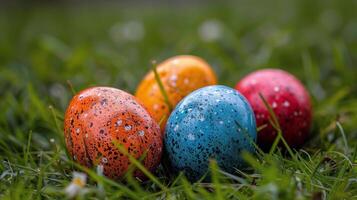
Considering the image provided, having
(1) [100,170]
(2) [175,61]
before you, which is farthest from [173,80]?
(1) [100,170]

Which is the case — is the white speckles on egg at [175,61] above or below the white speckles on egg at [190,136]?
above

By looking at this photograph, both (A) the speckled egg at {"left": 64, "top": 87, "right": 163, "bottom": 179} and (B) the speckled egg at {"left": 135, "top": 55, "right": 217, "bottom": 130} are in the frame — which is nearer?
(A) the speckled egg at {"left": 64, "top": 87, "right": 163, "bottom": 179}

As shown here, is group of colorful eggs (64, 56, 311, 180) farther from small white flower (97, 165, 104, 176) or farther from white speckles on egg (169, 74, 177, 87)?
white speckles on egg (169, 74, 177, 87)

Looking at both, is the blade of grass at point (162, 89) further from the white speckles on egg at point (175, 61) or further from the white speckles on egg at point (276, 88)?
the white speckles on egg at point (276, 88)

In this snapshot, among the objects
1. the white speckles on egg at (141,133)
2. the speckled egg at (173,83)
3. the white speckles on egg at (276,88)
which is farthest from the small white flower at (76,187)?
the white speckles on egg at (276,88)

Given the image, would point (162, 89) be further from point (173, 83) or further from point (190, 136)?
point (190, 136)

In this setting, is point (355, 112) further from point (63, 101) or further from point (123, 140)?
point (63, 101)

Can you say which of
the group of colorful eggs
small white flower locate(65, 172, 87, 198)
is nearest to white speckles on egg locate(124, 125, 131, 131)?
the group of colorful eggs

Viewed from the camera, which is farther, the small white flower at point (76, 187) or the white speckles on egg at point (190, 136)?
the white speckles on egg at point (190, 136)
